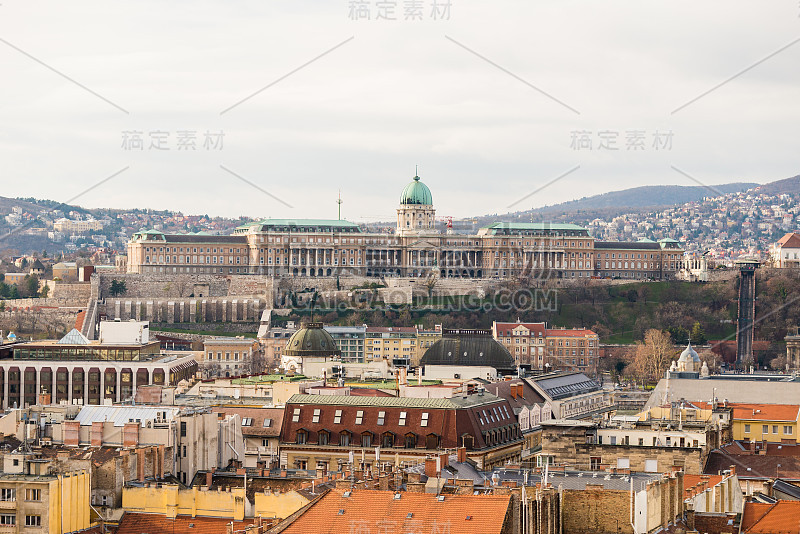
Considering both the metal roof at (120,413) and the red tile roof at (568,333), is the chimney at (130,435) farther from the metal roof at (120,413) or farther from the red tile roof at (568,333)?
the red tile roof at (568,333)

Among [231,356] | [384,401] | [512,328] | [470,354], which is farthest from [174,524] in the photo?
[512,328]

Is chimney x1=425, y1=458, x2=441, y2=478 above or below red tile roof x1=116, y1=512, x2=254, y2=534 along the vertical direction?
above

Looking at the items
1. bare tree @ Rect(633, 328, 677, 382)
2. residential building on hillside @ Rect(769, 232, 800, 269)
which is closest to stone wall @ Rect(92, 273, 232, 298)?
bare tree @ Rect(633, 328, 677, 382)

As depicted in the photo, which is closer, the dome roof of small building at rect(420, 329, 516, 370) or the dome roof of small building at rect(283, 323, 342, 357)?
the dome roof of small building at rect(283, 323, 342, 357)

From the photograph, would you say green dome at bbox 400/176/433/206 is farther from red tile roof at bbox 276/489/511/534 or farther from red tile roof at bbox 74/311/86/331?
red tile roof at bbox 276/489/511/534

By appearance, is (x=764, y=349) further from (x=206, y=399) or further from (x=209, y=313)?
(x=206, y=399)

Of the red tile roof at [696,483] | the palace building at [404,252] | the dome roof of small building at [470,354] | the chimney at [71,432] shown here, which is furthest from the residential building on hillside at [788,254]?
the chimney at [71,432]
